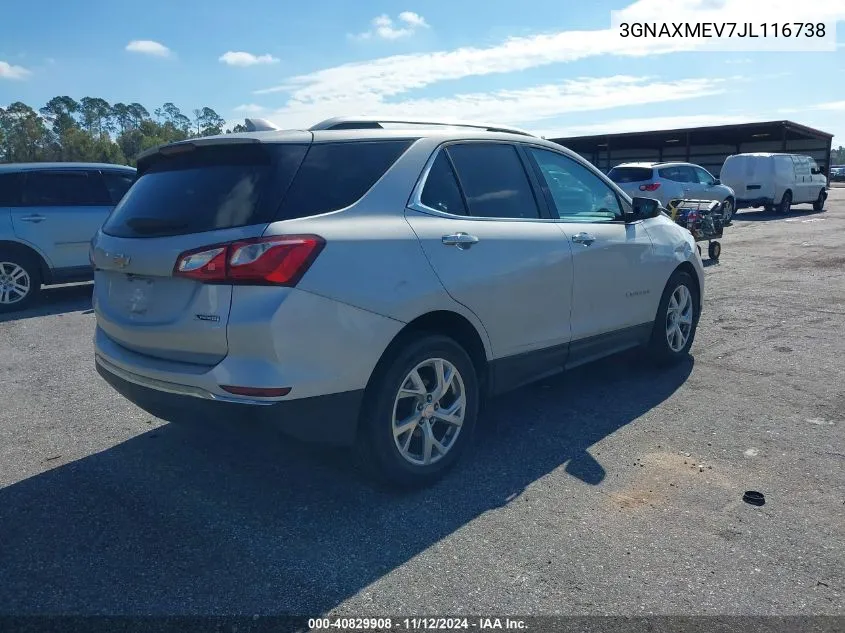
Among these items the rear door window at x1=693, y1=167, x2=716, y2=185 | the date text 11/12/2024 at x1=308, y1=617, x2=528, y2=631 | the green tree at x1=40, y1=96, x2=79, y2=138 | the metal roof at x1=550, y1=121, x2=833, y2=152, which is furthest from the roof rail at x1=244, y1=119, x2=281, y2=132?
the green tree at x1=40, y1=96, x2=79, y2=138

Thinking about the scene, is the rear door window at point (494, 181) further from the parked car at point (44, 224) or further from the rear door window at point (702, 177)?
the rear door window at point (702, 177)

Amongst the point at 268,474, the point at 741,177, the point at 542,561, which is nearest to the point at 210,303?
the point at 268,474

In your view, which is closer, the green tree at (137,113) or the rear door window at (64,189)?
the rear door window at (64,189)

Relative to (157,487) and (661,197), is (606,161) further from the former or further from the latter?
(157,487)

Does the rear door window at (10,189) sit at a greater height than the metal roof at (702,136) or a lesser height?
lesser

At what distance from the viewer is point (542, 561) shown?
123 inches

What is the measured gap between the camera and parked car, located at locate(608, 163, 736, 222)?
19.7 metres

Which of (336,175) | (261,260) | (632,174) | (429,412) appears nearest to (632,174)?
(632,174)

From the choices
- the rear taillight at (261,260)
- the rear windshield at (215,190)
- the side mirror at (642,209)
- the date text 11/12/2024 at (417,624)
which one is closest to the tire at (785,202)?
the side mirror at (642,209)

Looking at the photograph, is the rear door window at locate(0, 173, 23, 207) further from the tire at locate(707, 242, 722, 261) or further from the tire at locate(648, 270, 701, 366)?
the tire at locate(707, 242, 722, 261)

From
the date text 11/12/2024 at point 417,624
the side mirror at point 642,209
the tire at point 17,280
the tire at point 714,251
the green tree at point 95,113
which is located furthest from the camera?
the green tree at point 95,113

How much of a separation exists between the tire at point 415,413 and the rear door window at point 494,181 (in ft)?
2.99

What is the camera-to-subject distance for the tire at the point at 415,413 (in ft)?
11.7

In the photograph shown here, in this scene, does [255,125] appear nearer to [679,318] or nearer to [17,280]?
[679,318]
